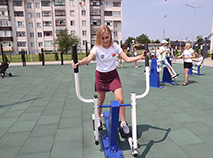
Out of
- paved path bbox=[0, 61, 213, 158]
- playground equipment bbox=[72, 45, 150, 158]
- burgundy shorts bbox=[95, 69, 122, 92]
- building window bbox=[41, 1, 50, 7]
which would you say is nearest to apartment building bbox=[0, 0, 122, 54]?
building window bbox=[41, 1, 50, 7]

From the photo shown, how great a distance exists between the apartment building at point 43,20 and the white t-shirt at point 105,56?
44639 millimetres

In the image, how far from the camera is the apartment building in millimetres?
44469

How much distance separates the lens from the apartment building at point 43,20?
44.5m

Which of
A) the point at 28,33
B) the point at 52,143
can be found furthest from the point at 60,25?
the point at 52,143

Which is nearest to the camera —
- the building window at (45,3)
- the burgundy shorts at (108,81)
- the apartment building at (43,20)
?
the burgundy shorts at (108,81)

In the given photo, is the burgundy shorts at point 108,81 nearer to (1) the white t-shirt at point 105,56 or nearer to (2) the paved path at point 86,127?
(1) the white t-shirt at point 105,56

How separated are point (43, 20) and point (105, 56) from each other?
49.2 metres

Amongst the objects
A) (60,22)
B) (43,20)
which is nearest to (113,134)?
(60,22)

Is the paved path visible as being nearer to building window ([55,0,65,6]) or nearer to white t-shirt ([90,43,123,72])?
white t-shirt ([90,43,123,72])

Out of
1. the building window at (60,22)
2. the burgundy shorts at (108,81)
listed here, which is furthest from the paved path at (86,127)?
the building window at (60,22)

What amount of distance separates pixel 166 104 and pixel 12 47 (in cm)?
4884

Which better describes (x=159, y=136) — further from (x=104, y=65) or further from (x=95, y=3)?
(x=95, y=3)

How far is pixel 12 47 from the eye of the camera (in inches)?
1752

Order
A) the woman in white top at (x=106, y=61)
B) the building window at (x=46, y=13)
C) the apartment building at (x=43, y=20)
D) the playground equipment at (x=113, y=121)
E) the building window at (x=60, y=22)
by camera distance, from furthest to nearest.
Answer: the building window at (x=60, y=22)
the building window at (x=46, y=13)
the apartment building at (x=43, y=20)
the woman in white top at (x=106, y=61)
the playground equipment at (x=113, y=121)
